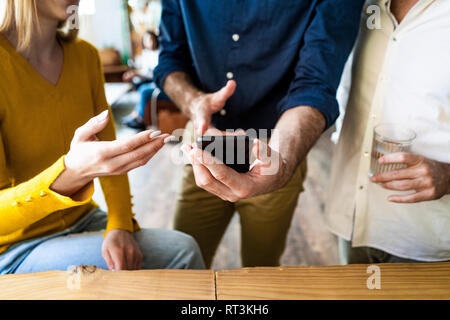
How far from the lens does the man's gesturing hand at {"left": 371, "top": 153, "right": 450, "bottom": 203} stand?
0.58 meters

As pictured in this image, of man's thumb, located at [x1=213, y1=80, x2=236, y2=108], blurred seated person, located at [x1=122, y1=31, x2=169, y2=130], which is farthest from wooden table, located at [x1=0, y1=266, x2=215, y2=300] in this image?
blurred seated person, located at [x1=122, y1=31, x2=169, y2=130]

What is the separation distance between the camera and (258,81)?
87 cm

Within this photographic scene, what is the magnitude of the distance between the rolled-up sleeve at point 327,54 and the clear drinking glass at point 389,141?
0.10m

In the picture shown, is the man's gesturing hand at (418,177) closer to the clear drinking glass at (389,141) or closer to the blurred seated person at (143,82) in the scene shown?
the clear drinking glass at (389,141)

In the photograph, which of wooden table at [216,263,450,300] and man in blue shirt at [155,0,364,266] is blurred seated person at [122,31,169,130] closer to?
man in blue shirt at [155,0,364,266]

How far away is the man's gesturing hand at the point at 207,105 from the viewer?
668 mm

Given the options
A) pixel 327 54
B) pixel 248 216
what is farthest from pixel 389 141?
pixel 248 216

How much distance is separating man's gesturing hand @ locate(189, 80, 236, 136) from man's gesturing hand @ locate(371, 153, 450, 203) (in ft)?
1.07

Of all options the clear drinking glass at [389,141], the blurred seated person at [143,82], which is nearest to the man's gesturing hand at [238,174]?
the clear drinking glass at [389,141]

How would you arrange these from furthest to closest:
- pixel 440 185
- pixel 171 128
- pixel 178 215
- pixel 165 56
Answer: pixel 171 128 → pixel 178 215 → pixel 165 56 → pixel 440 185

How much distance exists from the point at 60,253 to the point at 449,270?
0.66 metres

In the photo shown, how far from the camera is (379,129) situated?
0.67 meters
